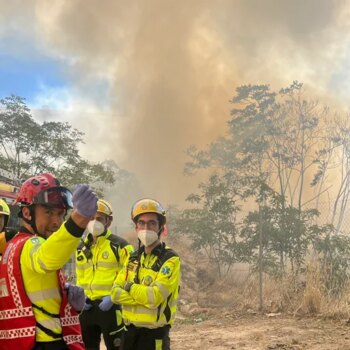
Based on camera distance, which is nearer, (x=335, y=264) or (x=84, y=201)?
(x=84, y=201)

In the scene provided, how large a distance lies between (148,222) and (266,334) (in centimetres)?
368

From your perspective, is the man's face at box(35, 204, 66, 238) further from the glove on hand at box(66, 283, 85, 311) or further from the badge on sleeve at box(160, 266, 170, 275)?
the badge on sleeve at box(160, 266, 170, 275)

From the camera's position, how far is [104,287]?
3.84 meters

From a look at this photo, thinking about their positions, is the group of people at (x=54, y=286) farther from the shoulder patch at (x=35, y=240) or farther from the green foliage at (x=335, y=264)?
the green foliage at (x=335, y=264)

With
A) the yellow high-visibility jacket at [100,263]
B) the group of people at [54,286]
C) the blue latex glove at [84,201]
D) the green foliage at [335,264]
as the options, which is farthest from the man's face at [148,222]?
the green foliage at [335,264]

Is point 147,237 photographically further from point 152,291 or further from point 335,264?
point 335,264

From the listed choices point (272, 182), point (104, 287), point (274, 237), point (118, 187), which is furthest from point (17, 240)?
point (118, 187)

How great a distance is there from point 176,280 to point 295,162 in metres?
16.2

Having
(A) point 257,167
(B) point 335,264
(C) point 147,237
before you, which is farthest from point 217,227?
(C) point 147,237

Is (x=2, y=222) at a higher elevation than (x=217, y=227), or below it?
below

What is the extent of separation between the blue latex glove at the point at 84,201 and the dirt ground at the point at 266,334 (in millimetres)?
4316

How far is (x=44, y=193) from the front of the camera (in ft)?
6.40

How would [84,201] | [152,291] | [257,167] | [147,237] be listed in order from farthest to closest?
[257,167]
[147,237]
[152,291]
[84,201]

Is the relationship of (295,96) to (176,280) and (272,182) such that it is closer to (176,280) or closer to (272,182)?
(272,182)
